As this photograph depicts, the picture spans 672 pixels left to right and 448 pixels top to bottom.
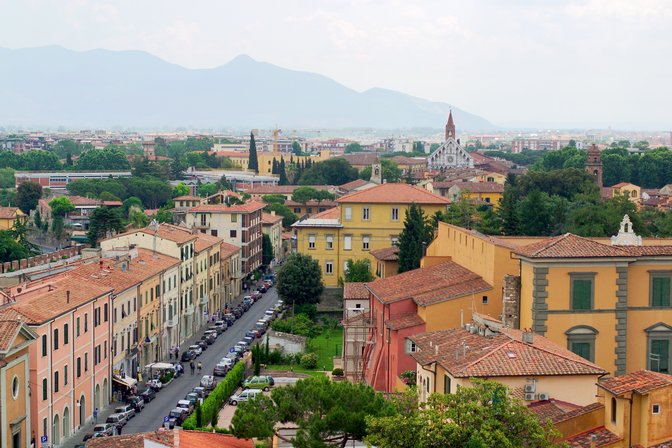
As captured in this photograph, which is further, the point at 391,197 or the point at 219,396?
the point at 391,197

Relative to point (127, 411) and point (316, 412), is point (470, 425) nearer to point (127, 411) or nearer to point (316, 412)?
point (316, 412)

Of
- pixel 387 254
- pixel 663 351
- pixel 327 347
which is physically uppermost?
pixel 387 254

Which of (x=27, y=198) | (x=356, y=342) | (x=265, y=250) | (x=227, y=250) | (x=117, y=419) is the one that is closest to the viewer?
(x=117, y=419)

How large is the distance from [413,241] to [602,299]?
2196 centimetres

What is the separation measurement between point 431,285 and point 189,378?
14.9 meters

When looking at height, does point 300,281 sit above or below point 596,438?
below

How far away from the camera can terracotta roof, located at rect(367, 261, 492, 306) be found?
3731 centimetres

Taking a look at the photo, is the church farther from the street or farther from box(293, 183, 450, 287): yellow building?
box(293, 183, 450, 287): yellow building

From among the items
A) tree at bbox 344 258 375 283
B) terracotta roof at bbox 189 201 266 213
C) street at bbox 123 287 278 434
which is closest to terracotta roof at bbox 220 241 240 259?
terracotta roof at bbox 189 201 266 213

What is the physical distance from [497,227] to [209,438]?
45478 millimetres

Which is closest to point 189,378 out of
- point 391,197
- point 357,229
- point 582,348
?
point 357,229

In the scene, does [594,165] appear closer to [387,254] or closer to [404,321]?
[387,254]

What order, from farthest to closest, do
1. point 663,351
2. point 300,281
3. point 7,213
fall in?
1. point 7,213
2. point 300,281
3. point 663,351

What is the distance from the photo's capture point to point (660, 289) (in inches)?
1325
